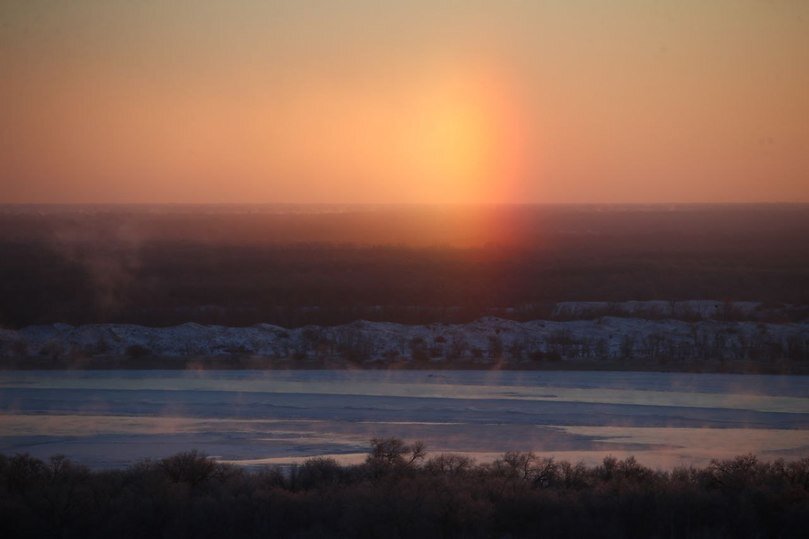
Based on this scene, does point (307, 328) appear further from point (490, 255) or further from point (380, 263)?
point (490, 255)

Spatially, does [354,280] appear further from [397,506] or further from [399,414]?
[397,506]

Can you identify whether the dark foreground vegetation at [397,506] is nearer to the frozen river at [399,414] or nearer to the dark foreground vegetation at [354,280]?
the frozen river at [399,414]

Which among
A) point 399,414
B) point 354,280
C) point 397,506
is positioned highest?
point 397,506

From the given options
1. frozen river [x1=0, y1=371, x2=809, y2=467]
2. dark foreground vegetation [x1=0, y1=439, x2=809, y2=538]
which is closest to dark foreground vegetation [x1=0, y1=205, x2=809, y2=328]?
frozen river [x1=0, y1=371, x2=809, y2=467]

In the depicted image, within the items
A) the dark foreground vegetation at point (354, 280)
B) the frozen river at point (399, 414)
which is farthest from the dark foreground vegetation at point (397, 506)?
the dark foreground vegetation at point (354, 280)

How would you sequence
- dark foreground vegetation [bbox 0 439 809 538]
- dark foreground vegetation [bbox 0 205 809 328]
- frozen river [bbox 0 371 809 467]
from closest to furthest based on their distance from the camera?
dark foreground vegetation [bbox 0 439 809 538] < frozen river [bbox 0 371 809 467] < dark foreground vegetation [bbox 0 205 809 328]

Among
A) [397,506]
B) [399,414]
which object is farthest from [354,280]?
[397,506]

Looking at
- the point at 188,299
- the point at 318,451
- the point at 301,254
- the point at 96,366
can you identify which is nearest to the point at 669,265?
the point at 301,254

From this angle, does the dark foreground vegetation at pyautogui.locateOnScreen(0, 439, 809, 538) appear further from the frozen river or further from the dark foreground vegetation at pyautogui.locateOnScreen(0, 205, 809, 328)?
the dark foreground vegetation at pyautogui.locateOnScreen(0, 205, 809, 328)
